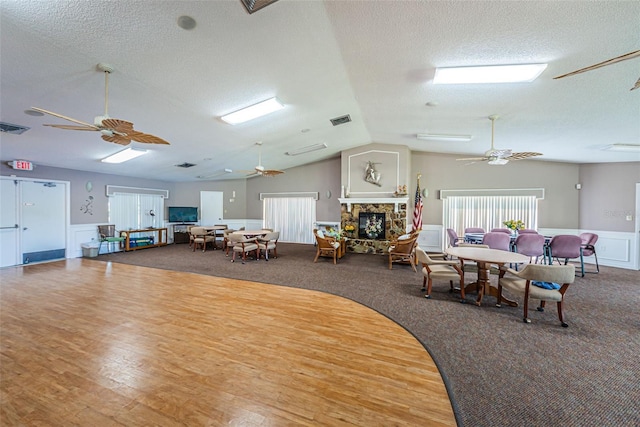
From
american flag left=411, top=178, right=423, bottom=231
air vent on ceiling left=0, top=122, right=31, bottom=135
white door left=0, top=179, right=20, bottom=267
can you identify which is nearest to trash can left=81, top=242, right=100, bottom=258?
white door left=0, top=179, right=20, bottom=267

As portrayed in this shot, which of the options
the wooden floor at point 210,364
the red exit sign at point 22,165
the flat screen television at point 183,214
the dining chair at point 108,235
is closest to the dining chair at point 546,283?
the wooden floor at point 210,364

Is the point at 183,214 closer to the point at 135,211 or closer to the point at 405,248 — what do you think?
the point at 135,211

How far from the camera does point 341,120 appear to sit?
5504 millimetres

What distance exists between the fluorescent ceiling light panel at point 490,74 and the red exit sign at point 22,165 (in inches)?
354

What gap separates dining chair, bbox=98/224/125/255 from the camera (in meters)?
7.44

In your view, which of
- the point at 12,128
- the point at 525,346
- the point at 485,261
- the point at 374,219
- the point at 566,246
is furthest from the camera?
the point at 374,219

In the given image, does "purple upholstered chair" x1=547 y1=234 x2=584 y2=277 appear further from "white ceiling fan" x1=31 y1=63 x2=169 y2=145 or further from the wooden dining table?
"white ceiling fan" x1=31 y1=63 x2=169 y2=145

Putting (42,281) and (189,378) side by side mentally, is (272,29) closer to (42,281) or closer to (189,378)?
(189,378)

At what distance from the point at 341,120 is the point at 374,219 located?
3.39 m

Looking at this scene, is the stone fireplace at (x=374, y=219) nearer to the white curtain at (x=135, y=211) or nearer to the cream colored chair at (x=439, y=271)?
the cream colored chair at (x=439, y=271)

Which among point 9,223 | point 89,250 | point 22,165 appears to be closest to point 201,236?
point 89,250

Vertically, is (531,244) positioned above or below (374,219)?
below

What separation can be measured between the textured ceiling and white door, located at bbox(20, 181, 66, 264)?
127 cm

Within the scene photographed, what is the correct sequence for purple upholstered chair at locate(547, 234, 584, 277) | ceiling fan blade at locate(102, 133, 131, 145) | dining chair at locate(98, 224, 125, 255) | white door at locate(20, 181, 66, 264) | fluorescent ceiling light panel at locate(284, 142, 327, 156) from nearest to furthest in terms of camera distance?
ceiling fan blade at locate(102, 133, 131, 145)
purple upholstered chair at locate(547, 234, 584, 277)
white door at locate(20, 181, 66, 264)
fluorescent ceiling light panel at locate(284, 142, 327, 156)
dining chair at locate(98, 224, 125, 255)
